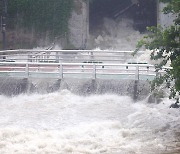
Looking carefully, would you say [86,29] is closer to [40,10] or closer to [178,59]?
[40,10]

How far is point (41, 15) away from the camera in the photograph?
3150cm

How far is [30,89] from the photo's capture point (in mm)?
16031

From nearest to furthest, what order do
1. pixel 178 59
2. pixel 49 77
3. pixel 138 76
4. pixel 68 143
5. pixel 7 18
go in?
pixel 178 59 → pixel 68 143 → pixel 138 76 → pixel 49 77 → pixel 7 18

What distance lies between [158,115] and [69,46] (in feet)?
60.3

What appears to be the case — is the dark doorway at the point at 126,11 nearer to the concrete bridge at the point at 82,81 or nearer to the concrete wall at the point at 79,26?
the concrete wall at the point at 79,26

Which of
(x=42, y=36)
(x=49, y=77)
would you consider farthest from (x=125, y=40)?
(x=49, y=77)

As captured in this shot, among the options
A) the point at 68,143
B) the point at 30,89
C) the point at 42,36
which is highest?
the point at 42,36

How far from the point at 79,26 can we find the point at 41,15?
10.4 feet

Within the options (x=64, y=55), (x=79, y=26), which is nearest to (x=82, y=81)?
(x=64, y=55)

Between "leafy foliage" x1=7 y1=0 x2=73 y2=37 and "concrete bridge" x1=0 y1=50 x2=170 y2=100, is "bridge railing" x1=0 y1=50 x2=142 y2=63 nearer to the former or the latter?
"concrete bridge" x1=0 y1=50 x2=170 y2=100

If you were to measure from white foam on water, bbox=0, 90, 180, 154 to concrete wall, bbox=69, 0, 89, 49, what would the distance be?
1633cm

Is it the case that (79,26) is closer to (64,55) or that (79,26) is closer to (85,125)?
(64,55)

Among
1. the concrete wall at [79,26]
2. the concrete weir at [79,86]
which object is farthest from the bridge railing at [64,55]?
the concrete wall at [79,26]

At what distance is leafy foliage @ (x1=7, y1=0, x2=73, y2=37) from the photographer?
31.0 meters
